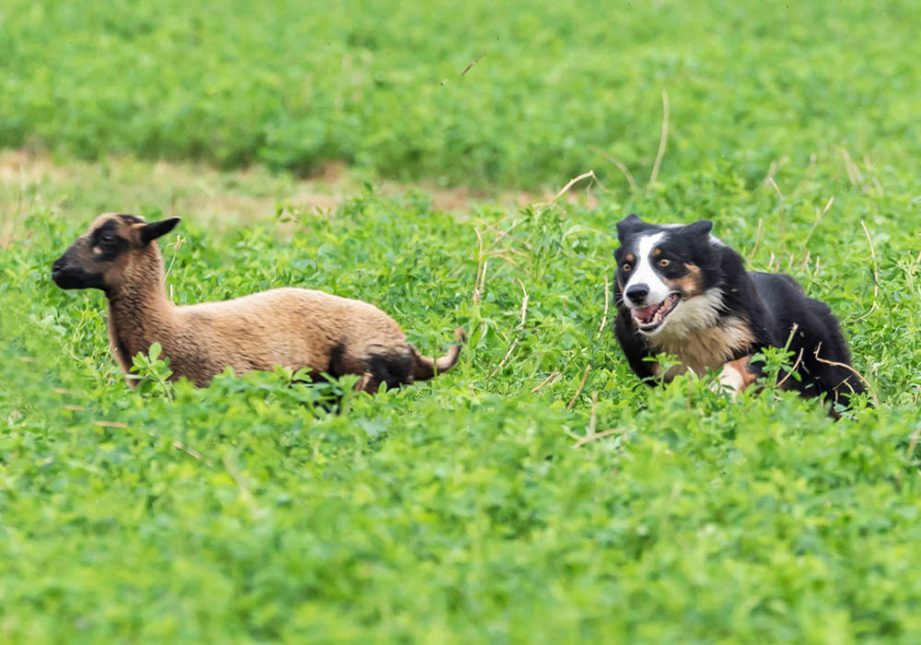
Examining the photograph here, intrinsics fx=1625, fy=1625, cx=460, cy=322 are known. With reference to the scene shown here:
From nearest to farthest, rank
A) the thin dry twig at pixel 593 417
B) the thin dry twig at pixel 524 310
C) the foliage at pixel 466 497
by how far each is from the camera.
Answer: the foliage at pixel 466 497 → the thin dry twig at pixel 593 417 → the thin dry twig at pixel 524 310

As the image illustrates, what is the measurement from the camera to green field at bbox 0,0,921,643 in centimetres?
449

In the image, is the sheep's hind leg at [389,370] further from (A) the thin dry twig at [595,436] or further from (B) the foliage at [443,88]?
(B) the foliage at [443,88]

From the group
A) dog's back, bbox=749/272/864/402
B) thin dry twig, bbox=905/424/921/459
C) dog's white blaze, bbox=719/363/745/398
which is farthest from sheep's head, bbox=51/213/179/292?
thin dry twig, bbox=905/424/921/459

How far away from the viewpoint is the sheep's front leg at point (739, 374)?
682cm

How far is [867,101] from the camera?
14578mm

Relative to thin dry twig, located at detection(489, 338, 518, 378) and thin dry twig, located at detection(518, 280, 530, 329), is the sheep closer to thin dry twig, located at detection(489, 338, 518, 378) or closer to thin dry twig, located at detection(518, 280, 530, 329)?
thin dry twig, located at detection(489, 338, 518, 378)

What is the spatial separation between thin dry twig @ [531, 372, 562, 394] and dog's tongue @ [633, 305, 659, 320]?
44 cm

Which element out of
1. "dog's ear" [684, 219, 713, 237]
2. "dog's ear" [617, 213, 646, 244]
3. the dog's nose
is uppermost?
"dog's ear" [684, 219, 713, 237]

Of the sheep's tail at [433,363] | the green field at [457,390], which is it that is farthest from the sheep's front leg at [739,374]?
the sheep's tail at [433,363]

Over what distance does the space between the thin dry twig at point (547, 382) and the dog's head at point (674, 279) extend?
1.38 feet

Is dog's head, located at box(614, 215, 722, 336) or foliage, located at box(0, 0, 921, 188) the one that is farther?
foliage, located at box(0, 0, 921, 188)

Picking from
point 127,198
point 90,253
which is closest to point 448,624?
point 90,253

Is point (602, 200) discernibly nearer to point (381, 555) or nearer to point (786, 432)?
point (786, 432)

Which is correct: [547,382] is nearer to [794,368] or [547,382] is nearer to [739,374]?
[739,374]
